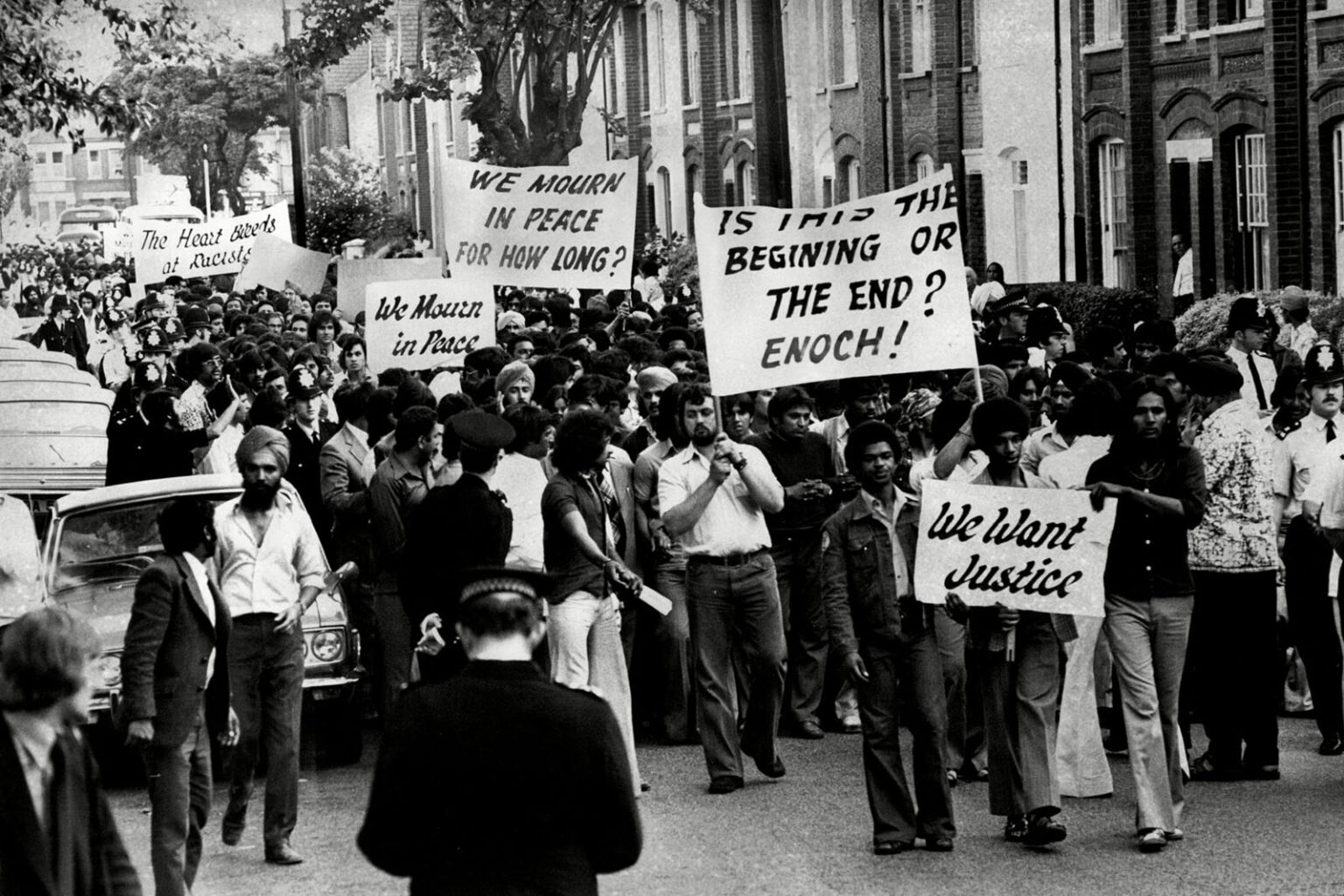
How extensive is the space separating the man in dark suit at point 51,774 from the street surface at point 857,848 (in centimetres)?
370

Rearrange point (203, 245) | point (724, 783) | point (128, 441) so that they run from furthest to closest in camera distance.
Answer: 1. point (203, 245)
2. point (128, 441)
3. point (724, 783)

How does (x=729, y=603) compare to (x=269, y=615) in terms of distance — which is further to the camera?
(x=729, y=603)

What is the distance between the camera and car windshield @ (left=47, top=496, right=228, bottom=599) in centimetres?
1202

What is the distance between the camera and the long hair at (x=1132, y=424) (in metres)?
9.63

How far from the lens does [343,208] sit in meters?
59.8

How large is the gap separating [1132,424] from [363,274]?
15.3 m

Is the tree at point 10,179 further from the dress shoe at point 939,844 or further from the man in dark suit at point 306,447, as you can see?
the dress shoe at point 939,844

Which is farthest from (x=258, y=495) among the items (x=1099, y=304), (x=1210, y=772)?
(x=1099, y=304)

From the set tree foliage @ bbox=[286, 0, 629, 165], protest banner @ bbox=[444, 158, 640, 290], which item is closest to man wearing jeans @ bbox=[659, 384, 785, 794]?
protest banner @ bbox=[444, 158, 640, 290]

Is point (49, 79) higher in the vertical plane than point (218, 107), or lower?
lower

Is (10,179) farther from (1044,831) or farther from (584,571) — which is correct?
(1044,831)

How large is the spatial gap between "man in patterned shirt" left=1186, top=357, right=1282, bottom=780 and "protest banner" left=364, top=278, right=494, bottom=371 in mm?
7724

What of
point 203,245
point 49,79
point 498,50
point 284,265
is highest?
point 498,50

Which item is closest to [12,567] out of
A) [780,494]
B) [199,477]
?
[199,477]
